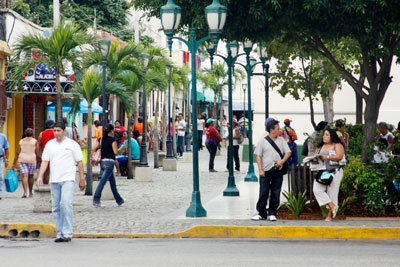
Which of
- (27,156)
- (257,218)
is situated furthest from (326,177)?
(27,156)

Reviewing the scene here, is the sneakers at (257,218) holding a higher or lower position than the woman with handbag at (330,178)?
lower

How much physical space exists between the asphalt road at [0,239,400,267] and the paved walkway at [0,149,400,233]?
1.09 metres

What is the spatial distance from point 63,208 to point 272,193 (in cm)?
373

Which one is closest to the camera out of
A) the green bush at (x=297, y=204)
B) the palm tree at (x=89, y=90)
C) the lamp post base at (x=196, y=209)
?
the green bush at (x=297, y=204)

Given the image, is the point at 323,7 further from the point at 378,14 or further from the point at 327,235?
the point at 327,235

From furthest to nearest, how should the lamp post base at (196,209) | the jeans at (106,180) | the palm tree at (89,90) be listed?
the palm tree at (89,90)
the jeans at (106,180)
the lamp post base at (196,209)

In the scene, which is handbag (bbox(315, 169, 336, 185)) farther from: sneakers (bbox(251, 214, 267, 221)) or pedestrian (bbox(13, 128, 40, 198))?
pedestrian (bbox(13, 128, 40, 198))

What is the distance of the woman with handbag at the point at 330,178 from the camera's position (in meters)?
13.3

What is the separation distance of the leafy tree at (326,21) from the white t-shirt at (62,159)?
162 inches

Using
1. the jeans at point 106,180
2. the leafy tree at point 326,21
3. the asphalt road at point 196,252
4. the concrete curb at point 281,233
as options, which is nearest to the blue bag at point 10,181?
the jeans at point 106,180

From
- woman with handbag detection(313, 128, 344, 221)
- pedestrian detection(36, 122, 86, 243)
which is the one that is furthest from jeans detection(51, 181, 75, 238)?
woman with handbag detection(313, 128, 344, 221)

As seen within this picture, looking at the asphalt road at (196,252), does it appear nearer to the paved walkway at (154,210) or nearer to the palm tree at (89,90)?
the paved walkway at (154,210)

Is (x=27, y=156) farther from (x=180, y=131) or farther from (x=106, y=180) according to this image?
(x=180, y=131)

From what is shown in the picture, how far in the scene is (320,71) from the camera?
29.7 meters
